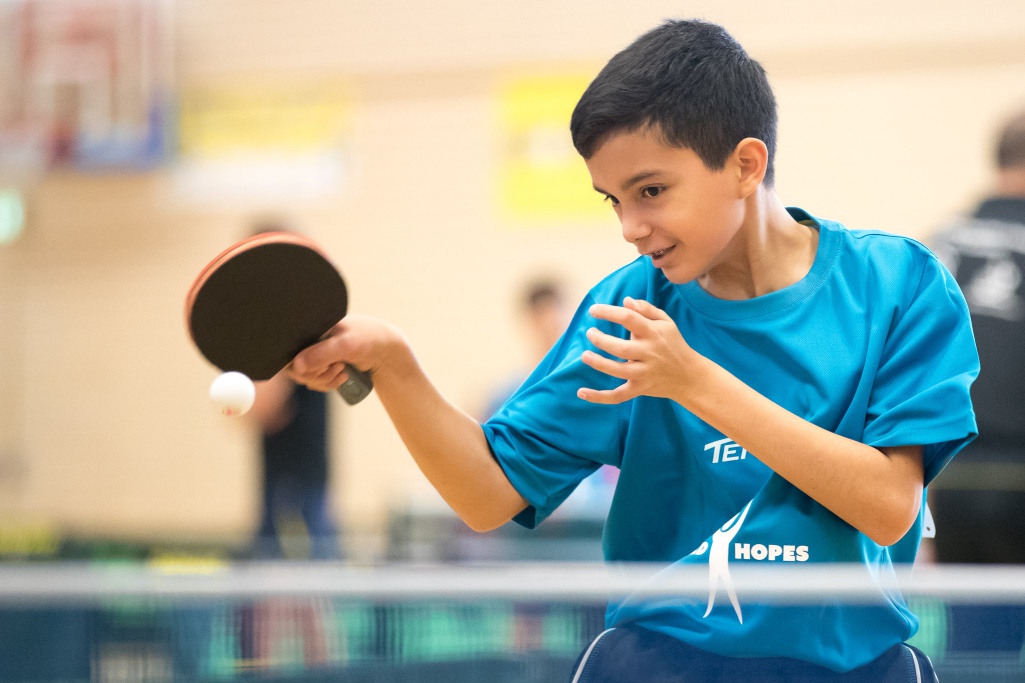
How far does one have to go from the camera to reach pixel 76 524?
732 cm

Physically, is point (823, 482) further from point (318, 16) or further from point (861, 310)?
point (318, 16)

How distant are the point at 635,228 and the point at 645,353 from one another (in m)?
0.18

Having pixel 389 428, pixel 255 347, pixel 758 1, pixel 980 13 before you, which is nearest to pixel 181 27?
pixel 389 428

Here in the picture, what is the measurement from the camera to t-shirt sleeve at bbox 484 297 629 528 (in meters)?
1.58

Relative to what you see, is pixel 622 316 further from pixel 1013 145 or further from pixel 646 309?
pixel 1013 145

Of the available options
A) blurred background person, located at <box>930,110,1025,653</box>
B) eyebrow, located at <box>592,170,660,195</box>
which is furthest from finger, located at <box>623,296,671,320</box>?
blurred background person, located at <box>930,110,1025,653</box>

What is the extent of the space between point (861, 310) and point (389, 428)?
5.76 metres

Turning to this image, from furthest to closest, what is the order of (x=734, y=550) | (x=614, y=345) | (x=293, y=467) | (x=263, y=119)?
(x=263, y=119)
(x=293, y=467)
(x=734, y=550)
(x=614, y=345)

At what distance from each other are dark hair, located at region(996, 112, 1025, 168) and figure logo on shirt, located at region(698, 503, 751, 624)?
1.99 metres

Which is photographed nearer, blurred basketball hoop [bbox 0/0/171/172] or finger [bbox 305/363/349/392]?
finger [bbox 305/363/349/392]

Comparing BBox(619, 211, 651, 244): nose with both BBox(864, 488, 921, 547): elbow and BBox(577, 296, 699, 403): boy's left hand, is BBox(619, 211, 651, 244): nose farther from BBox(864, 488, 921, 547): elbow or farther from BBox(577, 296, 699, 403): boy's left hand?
BBox(864, 488, 921, 547): elbow

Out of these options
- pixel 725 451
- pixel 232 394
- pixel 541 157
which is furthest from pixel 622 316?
pixel 541 157

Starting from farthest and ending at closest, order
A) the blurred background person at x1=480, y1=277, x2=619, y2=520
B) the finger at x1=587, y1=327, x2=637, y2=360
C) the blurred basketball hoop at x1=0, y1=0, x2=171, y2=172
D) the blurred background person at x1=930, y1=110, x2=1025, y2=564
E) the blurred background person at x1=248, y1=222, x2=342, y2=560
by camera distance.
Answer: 1. the blurred basketball hoop at x1=0, y1=0, x2=171, y2=172
2. the blurred background person at x1=480, y1=277, x2=619, y2=520
3. the blurred background person at x1=248, y1=222, x2=342, y2=560
4. the blurred background person at x1=930, y1=110, x2=1025, y2=564
5. the finger at x1=587, y1=327, x2=637, y2=360

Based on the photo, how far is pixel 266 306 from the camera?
1.49m
